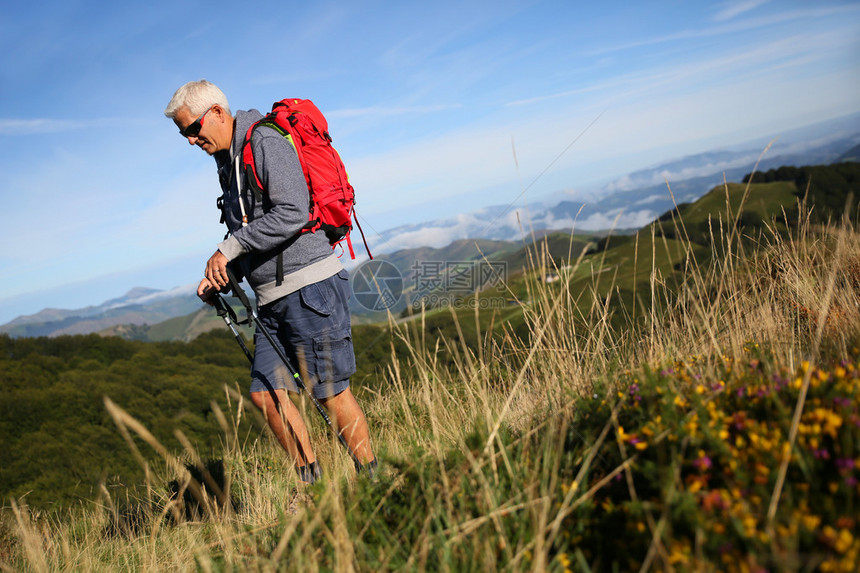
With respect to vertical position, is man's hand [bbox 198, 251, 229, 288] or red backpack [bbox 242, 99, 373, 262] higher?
red backpack [bbox 242, 99, 373, 262]

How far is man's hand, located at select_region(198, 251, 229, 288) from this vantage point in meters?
2.47

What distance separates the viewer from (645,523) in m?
1.29

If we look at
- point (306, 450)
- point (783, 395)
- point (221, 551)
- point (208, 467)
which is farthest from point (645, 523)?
point (208, 467)

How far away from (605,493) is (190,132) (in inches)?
104

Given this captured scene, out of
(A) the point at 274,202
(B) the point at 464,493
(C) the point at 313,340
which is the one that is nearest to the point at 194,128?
(A) the point at 274,202

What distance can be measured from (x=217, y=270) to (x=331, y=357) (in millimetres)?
745

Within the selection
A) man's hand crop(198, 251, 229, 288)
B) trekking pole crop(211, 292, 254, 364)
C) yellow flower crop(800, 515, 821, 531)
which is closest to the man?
man's hand crop(198, 251, 229, 288)

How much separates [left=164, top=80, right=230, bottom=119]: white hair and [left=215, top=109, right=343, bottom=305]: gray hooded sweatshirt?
16 cm

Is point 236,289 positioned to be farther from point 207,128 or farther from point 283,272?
point 207,128

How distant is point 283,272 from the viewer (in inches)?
101

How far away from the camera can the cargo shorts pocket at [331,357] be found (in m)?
2.61

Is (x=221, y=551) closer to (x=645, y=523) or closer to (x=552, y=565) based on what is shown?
(x=552, y=565)

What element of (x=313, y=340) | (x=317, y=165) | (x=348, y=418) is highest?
(x=317, y=165)

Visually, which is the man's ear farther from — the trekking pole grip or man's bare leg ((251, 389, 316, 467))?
man's bare leg ((251, 389, 316, 467))
